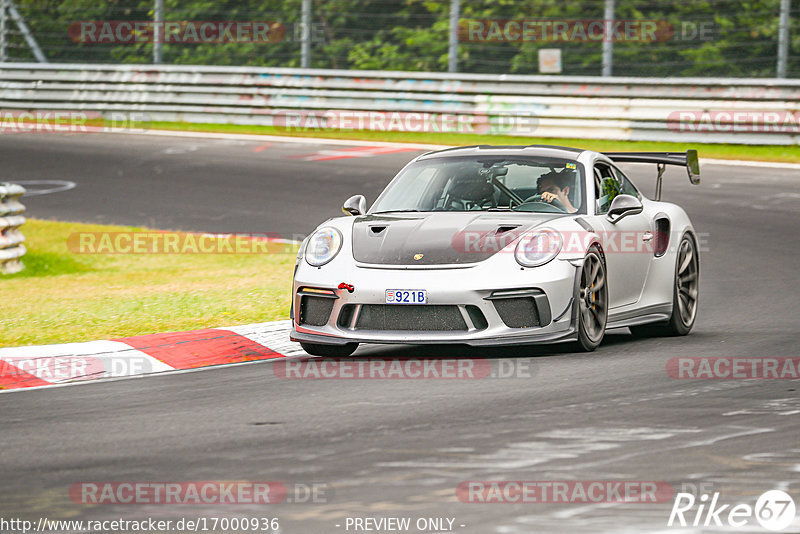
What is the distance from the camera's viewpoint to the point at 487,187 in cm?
923

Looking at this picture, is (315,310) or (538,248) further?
(315,310)

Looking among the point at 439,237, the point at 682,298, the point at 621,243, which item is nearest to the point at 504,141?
the point at 682,298

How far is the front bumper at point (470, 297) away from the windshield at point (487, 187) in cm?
98

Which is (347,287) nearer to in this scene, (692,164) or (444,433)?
(444,433)

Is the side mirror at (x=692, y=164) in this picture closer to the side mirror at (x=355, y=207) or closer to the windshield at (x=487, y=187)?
the windshield at (x=487, y=187)

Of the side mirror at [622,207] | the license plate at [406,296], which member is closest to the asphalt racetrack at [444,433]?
the license plate at [406,296]

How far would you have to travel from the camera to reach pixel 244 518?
482cm

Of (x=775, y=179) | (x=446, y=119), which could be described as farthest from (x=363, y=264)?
(x=446, y=119)

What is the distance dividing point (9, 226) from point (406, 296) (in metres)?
6.69

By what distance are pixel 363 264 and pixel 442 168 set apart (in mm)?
A: 1542

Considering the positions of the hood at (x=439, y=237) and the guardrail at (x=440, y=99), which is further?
the guardrail at (x=440, y=99)

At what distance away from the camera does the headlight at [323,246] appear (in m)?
8.45

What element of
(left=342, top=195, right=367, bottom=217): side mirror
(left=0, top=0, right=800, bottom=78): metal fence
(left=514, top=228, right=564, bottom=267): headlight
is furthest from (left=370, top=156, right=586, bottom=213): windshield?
(left=0, top=0, right=800, bottom=78): metal fence

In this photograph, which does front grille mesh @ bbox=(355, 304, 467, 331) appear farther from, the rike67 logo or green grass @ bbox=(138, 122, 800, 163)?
green grass @ bbox=(138, 122, 800, 163)
